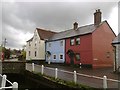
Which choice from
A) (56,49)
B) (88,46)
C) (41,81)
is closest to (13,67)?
(41,81)

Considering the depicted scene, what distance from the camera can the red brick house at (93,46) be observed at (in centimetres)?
2852

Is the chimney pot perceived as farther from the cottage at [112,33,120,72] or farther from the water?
the water

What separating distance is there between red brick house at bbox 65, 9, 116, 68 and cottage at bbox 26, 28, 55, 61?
937 centimetres

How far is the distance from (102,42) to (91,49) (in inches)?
124

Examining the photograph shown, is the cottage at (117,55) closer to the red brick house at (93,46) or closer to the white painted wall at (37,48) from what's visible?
the red brick house at (93,46)

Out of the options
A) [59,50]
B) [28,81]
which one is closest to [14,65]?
[28,81]

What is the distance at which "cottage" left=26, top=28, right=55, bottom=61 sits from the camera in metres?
41.0

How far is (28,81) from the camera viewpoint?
2098 centimetres

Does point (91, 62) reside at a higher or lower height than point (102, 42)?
lower

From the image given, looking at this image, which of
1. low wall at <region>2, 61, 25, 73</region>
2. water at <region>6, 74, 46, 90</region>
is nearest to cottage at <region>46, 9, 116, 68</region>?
low wall at <region>2, 61, 25, 73</region>

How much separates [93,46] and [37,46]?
669 inches

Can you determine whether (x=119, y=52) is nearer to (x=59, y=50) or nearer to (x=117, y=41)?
(x=117, y=41)

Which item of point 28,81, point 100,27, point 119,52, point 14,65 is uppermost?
point 100,27

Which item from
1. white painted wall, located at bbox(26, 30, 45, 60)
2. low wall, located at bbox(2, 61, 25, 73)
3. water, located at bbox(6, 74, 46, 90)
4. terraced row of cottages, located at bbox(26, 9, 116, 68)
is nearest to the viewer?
water, located at bbox(6, 74, 46, 90)
